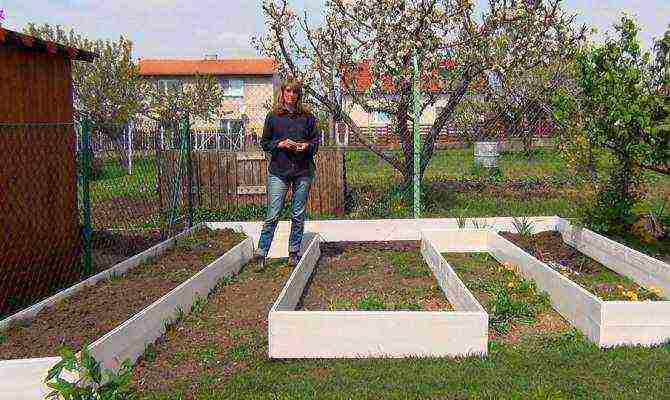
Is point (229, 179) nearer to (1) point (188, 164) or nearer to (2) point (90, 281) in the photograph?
(1) point (188, 164)

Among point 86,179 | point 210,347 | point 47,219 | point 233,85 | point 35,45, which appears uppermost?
point 233,85

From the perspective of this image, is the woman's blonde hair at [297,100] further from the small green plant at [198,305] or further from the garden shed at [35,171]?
the small green plant at [198,305]

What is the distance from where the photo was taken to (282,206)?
8000 mm

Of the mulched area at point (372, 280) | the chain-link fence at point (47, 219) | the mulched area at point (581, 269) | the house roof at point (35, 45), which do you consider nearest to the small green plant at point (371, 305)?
the mulched area at point (372, 280)

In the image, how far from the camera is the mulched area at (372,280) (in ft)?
21.1

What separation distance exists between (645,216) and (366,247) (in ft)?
11.6

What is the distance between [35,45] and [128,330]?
354 centimetres

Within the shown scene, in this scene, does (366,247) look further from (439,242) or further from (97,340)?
(97,340)

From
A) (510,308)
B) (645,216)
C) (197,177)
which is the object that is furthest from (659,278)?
(197,177)

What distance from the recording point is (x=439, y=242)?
9.42m

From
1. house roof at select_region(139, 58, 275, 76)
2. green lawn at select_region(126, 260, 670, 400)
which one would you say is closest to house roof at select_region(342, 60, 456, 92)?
green lawn at select_region(126, 260, 670, 400)

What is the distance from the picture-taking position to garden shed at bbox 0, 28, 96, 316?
6.57 meters

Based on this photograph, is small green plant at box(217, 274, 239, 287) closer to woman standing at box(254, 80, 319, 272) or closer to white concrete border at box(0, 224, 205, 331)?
woman standing at box(254, 80, 319, 272)

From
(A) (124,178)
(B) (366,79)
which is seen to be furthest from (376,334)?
(B) (366,79)
